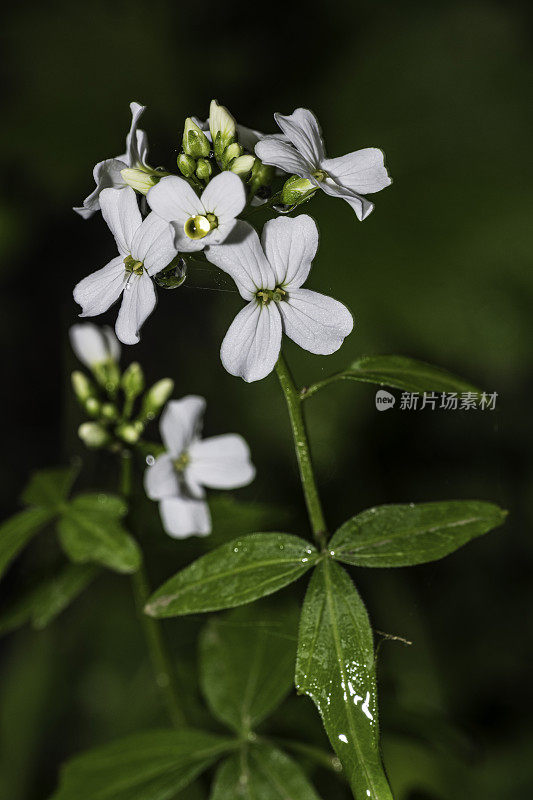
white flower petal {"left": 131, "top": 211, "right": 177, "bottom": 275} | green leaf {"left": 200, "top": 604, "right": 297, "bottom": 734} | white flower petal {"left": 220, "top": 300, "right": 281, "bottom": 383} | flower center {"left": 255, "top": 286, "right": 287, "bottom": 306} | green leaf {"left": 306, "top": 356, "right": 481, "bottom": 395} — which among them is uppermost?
white flower petal {"left": 131, "top": 211, "right": 177, "bottom": 275}

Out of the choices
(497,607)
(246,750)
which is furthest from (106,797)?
(497,607)

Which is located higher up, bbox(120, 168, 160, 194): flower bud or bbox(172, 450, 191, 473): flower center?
bbox(120, 168, 160, 194): flower bud

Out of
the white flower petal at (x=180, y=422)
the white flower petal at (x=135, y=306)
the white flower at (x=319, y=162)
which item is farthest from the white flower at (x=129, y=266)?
the white flower petal at (x=180, y=422)

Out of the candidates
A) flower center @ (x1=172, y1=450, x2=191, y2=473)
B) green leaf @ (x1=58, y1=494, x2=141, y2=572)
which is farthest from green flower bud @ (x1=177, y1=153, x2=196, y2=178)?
green leaf @ (x1=58, y1=494, x2=141, y2=572)

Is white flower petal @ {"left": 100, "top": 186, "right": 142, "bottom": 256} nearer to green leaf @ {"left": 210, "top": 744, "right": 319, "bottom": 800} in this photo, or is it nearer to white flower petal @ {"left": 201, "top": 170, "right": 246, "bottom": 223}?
white flower petal @ {"left": 201, "top": 170, "right": 246, "bottom": 223}

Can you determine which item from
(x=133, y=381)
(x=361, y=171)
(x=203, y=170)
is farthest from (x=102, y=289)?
(x=133, y=381)

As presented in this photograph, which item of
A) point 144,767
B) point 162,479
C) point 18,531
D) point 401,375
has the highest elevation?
point 401,375

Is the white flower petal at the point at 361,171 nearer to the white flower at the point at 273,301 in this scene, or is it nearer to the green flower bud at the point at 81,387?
the white flower at the point at 273,301

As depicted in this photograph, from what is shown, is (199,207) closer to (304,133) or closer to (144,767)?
(304,133)
